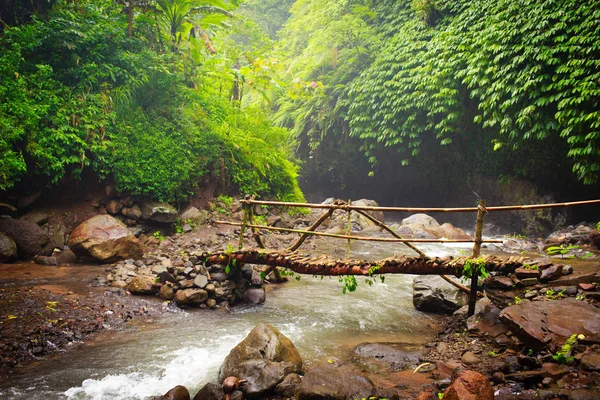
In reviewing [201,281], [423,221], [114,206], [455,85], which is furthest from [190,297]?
[455,85]

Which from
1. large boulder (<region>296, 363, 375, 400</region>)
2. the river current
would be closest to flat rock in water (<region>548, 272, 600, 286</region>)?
the river current

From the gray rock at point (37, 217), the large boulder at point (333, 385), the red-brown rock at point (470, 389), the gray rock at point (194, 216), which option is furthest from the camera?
the gray rock at point (194, 216)

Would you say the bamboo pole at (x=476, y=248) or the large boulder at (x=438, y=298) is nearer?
the bamboo pole at (x=476, y=248)

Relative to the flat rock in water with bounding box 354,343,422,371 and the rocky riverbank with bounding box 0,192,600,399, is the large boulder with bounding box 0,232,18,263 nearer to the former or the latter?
the rocky riverbank with bounding box 0,192,600,399

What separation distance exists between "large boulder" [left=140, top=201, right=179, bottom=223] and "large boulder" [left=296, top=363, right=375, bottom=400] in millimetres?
6596

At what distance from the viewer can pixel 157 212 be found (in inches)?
348

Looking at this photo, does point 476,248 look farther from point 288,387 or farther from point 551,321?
point 288,387

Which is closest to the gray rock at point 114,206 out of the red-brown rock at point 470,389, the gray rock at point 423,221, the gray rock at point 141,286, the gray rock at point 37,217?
the gray rock at point 37,217

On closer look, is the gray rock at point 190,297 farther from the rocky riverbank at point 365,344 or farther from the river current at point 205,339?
the river current at point 205,339

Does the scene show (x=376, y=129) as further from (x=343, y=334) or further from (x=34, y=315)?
(x=34, y=315)

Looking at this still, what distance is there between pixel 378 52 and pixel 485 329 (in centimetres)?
1313

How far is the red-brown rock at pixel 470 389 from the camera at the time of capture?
104 inches

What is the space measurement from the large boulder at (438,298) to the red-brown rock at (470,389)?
294cm

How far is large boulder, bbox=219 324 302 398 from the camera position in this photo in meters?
3.34
